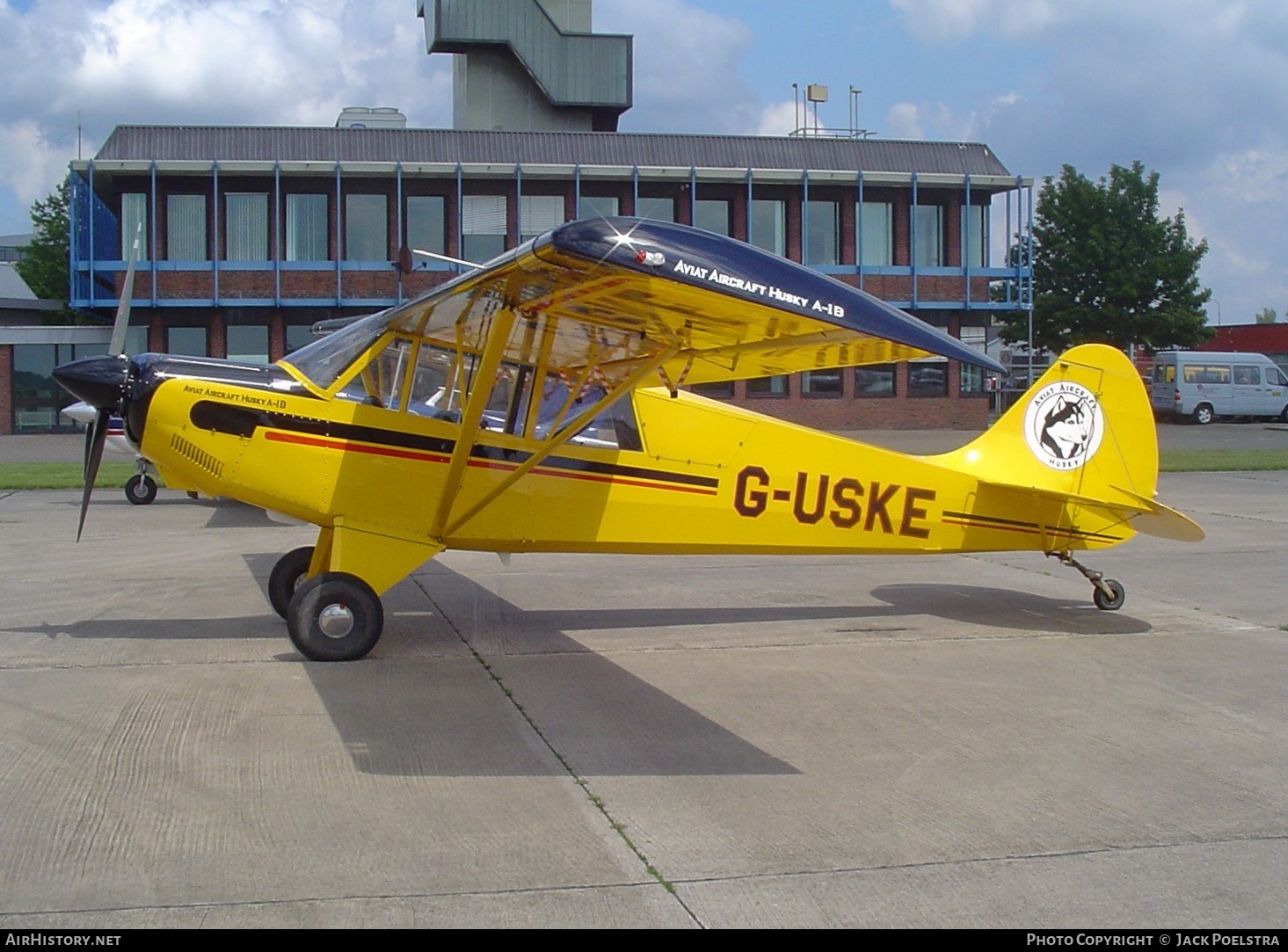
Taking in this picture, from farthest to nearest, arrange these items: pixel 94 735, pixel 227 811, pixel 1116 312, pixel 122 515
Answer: pixel 1116 312 < pixel 122 515 < pixel 94 735 < pixel 227 811

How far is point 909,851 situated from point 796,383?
30.4m

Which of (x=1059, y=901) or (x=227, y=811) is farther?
(x=227, y=811)

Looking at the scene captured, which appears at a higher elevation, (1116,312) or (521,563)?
(1116,312)

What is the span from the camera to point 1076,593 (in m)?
10.8

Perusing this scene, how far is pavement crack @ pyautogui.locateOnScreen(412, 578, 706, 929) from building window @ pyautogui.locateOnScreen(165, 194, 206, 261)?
27.5 m

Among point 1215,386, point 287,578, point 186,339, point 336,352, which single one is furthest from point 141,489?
point 1215,386

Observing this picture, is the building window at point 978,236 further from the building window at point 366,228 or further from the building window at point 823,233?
the building window at point 366,228

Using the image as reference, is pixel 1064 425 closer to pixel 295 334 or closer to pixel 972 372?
pixel 295 334

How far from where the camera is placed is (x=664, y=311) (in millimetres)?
6184

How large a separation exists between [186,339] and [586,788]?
101ft

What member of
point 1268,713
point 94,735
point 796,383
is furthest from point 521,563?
point 796,383

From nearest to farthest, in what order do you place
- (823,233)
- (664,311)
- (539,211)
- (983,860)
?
1. (983,860)
2. (664,311)
3. (539,211)
4. (823,233)

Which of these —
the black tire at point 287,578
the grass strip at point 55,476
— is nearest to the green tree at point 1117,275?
the grass strip at point 55,476

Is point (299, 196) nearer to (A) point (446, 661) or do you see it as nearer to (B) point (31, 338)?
(B) point (31, 338)
